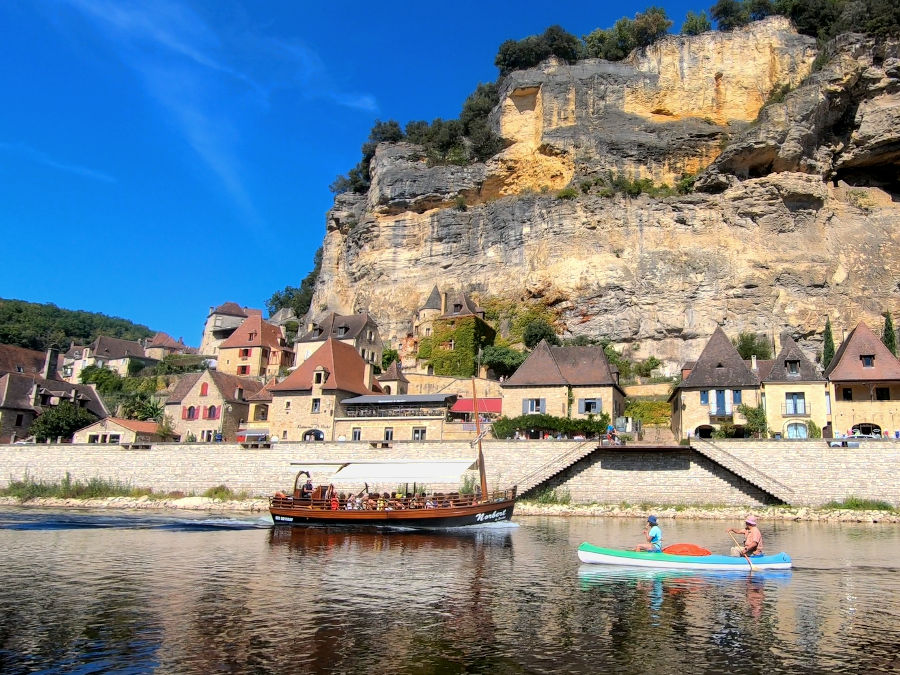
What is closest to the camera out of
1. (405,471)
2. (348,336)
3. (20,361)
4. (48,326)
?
(405,471)

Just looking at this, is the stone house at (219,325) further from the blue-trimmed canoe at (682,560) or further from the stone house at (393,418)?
the blue-trimmed canoe at (682,560)

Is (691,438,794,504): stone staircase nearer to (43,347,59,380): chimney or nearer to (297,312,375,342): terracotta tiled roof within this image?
(297,312,375,342): terracotta tiled roof

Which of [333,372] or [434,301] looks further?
[434,301]

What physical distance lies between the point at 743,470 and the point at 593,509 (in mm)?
6502

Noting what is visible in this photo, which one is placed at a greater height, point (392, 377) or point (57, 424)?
point (392, 377)

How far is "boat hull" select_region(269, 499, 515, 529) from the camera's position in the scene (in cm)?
2606

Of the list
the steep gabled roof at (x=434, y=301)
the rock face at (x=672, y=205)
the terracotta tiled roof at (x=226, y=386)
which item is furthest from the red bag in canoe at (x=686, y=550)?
the steep gabled roof at (x=434, y=301)

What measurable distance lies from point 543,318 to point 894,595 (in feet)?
138

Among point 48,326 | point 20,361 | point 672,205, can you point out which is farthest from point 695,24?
point 48,326

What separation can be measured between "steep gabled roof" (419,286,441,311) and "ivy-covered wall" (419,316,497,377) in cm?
253

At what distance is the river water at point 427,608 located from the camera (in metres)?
10.6

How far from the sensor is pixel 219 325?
75.7 meters

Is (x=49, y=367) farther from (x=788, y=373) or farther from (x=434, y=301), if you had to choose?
(x=788, y=373)

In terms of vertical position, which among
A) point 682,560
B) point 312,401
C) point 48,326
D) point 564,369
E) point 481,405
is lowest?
point 682,560
